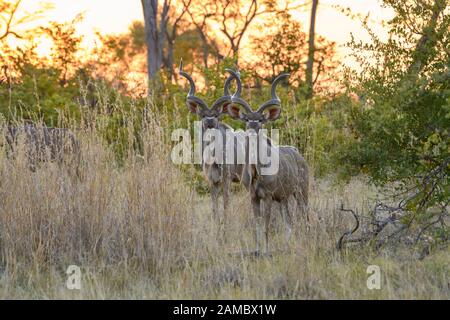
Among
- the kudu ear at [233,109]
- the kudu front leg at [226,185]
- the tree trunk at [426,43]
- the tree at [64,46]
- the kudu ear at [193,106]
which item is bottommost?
the kudu front leg at [226,185]

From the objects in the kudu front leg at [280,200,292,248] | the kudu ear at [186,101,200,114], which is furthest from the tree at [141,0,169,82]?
the kudu front leg at [280,200,292,248]

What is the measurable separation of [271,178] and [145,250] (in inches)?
81.2

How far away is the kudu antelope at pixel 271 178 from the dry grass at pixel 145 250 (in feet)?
2.87

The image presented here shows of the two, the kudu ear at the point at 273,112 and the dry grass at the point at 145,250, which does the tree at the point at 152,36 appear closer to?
the kudu ear at the point at 273,112

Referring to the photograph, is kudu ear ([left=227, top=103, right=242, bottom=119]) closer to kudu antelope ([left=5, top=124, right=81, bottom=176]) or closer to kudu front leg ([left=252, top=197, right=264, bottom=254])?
kudu front leg ([left=252, top=197, right=264, bottom=254])

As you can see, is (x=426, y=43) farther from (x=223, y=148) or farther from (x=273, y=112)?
(x=223, y=148)

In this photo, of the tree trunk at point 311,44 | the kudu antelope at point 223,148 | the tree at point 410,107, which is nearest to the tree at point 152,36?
the tree trunk at point 311,44

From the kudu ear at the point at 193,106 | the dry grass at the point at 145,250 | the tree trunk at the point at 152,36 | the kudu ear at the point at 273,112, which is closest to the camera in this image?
the dry grass at the point at 145,250

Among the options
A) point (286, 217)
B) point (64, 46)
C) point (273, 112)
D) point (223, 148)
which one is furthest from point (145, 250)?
point (64, 46)

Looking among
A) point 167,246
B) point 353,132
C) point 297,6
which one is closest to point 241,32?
point 297,6

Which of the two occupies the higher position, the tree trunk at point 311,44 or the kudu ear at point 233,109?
the tree trunk at point 311,44

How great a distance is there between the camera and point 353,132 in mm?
8344

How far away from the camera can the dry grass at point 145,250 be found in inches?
234
